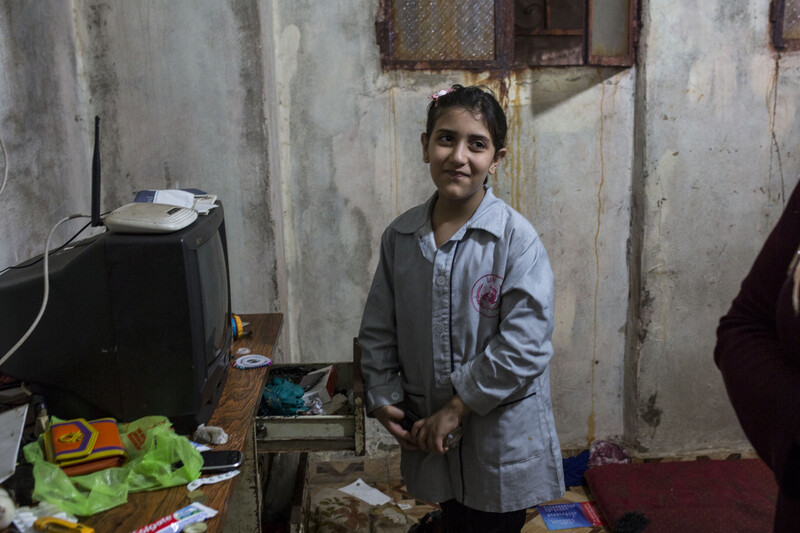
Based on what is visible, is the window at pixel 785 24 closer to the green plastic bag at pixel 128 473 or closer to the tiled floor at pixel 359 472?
the tiled floor at pixel 359 472

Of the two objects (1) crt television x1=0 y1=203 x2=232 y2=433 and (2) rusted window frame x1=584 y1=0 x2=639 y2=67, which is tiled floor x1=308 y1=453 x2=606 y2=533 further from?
(2) rusted window frame x1=584 y1=0 x2=639 y2=67

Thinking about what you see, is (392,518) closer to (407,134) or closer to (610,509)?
(610,509)

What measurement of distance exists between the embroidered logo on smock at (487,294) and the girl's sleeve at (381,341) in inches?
11.7

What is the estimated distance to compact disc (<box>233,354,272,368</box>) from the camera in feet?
6.61

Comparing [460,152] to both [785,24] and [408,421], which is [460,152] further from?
[785,24]

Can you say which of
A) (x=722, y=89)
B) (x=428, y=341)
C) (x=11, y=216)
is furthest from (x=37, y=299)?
(x=722, y=89)

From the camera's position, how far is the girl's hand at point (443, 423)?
174cm

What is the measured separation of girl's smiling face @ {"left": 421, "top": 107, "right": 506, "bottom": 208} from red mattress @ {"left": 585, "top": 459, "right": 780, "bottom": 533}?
6.26ft

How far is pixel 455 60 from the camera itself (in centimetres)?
301

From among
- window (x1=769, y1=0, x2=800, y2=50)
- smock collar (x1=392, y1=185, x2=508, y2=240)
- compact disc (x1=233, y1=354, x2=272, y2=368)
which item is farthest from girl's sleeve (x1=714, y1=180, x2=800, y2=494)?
window (x1=769, y1=0, x2=800, y2=50)

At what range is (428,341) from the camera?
5.99 ft

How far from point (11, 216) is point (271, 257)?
3.53ft

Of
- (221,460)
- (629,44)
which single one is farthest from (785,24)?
(221,460)

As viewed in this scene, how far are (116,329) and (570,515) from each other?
2337 mm
